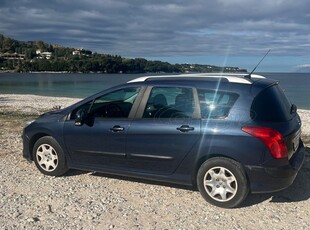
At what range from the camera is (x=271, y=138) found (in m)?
4.41

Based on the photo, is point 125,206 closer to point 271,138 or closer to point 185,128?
point 185,128

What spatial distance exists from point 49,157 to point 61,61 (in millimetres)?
146180

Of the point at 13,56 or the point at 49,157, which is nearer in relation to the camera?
the point at 49,157

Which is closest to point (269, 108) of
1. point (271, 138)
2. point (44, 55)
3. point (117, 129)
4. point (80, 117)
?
point (271, 138)

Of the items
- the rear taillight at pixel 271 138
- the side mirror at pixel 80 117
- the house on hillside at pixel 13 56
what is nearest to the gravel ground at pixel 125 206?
the rear taillight at pixel 271 138

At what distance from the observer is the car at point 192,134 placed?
14.8ft

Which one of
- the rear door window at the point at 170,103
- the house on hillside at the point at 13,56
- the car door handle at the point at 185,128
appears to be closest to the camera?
the car door handle at the point at 185,128

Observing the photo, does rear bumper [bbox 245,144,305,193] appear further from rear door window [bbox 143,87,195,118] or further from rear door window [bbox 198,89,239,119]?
rear door window [bbox 143,87,195,118]

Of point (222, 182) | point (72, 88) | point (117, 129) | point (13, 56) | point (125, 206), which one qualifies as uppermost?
point (117, 129)

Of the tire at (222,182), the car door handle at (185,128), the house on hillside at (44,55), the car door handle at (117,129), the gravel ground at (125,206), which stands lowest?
the house on hillside at (44,55)

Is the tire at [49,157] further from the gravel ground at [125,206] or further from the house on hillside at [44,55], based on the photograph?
the house on hillside at [44,55]

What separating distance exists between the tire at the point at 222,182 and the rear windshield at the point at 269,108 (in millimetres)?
638

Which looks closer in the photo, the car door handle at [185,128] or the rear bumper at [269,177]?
the rear bumper at [269,177]

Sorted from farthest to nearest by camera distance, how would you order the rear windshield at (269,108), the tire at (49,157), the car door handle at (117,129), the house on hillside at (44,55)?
the house on hillside at (44,55)
the tire at (49,157)
the car door handle at (117,129)
the rear windshield at (269,108)
